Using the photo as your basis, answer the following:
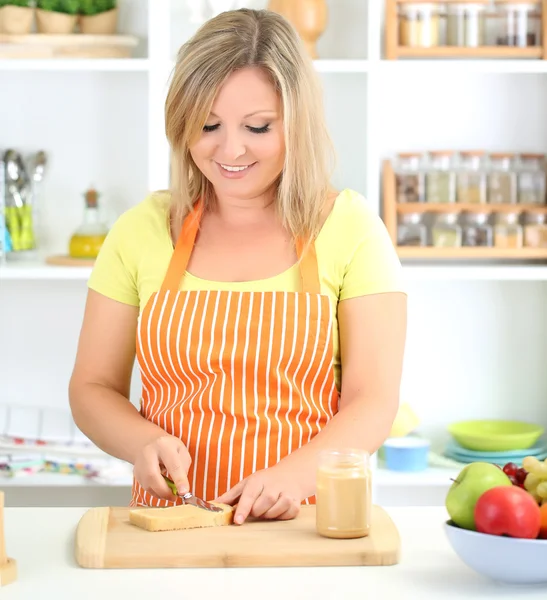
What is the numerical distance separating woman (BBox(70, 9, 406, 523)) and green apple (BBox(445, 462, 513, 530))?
0.46 metres

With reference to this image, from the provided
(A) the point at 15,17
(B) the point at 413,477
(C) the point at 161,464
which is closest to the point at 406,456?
(B) the point at 413,477

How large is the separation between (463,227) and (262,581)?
6.26 feet

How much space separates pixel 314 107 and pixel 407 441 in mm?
1470

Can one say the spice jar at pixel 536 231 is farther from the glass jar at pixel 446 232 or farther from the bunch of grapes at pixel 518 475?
the bunch of grapes at pixel 518 475

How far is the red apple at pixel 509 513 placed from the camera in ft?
3.77

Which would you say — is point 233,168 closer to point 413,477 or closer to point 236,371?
point 236,371

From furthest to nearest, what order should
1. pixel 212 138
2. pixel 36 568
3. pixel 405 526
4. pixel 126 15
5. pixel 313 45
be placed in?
pixel 126 15, pixel 313 45, pixel 212 138, pixel 405 526, pixel 36 568

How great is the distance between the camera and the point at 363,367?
1764 mm

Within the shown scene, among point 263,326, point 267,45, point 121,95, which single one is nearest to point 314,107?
point 267,45

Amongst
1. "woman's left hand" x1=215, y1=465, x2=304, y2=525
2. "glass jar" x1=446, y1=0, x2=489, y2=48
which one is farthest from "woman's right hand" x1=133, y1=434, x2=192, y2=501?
"glass jar" x1=446, y1=0, x2=489, y2=48

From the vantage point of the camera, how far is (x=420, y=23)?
9.54ft

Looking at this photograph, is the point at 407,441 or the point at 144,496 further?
the point at 407,441

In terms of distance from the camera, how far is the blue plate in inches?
115

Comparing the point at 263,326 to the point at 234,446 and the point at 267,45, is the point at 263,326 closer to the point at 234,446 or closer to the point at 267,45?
the point at 234,446
